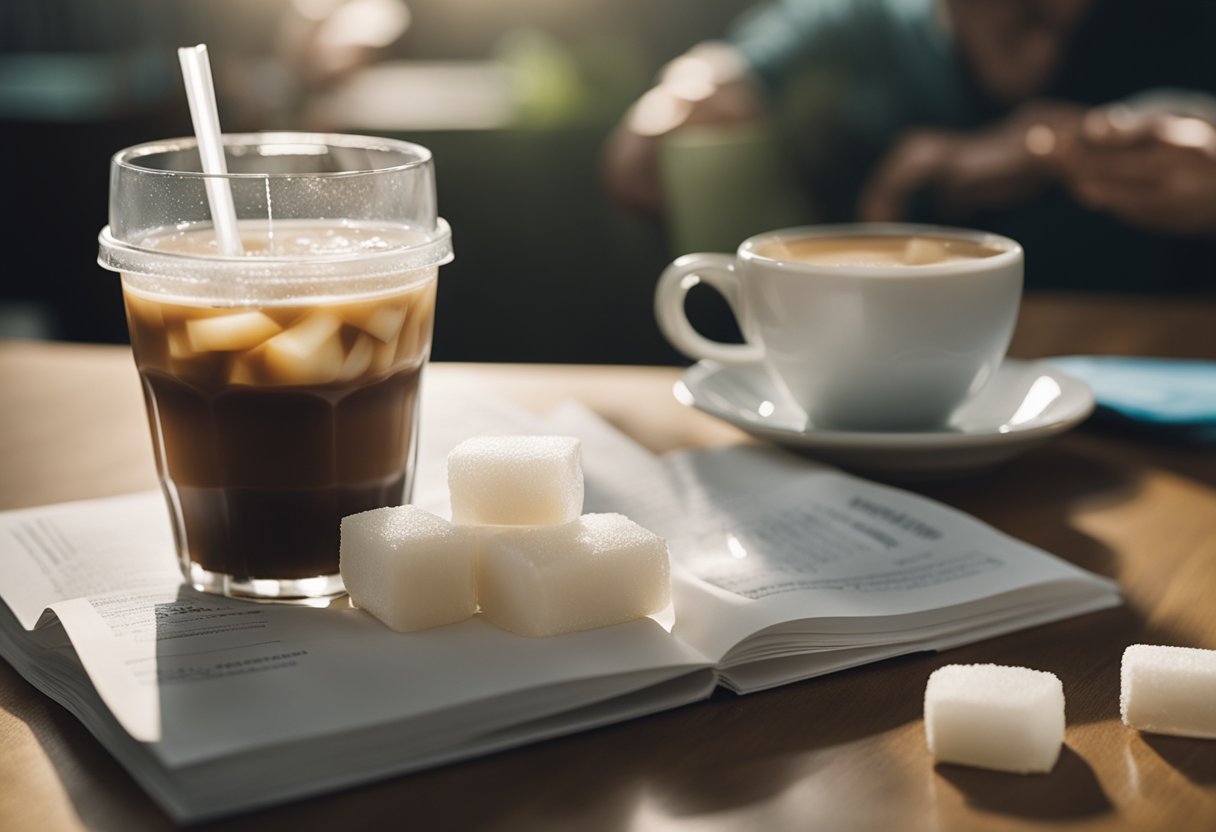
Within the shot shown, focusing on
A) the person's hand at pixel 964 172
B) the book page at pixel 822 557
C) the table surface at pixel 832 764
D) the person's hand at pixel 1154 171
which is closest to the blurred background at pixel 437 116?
the person's hand at pixel 964 172

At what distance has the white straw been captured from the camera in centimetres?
66

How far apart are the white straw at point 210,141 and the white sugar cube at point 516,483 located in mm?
167

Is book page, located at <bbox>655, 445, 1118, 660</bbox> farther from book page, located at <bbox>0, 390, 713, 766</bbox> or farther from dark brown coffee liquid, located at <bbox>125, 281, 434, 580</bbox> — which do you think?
dark brown coffee liquid, located at <bbox>125, 281, 434, 580</bbox>

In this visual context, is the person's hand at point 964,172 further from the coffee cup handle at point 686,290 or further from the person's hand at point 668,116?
the coffee cup handle at point 686,290

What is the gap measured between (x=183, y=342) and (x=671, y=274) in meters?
0.46

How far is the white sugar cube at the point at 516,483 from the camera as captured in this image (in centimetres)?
63

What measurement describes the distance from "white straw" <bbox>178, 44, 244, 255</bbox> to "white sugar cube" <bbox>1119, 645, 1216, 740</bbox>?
0.49 m

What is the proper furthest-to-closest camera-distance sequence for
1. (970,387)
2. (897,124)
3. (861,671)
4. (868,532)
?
(897,124)
(970,387)
(868,532)
(861,671)

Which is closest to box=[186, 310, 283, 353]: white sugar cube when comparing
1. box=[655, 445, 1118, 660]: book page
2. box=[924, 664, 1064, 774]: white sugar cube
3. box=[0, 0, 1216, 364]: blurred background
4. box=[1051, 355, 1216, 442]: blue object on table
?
box=[655, 445, 1118, 660]: book page

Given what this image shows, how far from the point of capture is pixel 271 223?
708mm

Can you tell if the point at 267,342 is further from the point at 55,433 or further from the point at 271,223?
the point at 55,433

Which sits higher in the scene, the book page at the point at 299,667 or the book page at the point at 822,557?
the book page at the point at 299,667

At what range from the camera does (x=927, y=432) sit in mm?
950

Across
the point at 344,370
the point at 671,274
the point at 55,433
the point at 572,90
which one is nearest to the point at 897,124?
the point at 572,90
